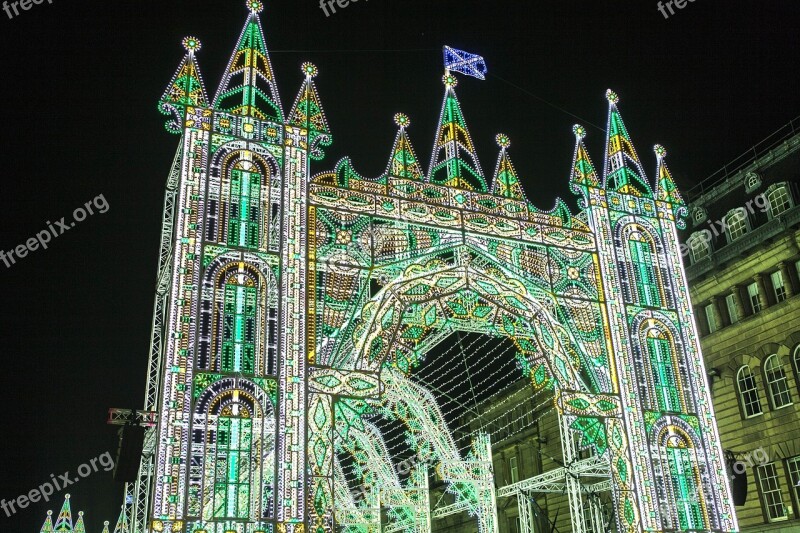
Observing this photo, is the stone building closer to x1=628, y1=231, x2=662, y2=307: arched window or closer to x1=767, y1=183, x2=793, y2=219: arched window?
x1=767, y1=183, x2=793, y2=219: arched window

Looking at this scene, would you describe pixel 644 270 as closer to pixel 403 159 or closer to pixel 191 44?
pixel 403 159

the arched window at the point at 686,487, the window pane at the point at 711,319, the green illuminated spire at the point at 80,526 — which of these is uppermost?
the window pane at the point at 711,319

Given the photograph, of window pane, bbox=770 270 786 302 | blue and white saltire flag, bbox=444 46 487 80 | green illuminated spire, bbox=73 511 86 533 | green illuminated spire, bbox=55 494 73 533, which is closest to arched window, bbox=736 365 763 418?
window pane, bbox=770 270 786 302

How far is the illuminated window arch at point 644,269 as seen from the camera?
20250mm

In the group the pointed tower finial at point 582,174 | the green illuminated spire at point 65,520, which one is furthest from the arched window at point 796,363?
the green illuminated spire at point 65,520

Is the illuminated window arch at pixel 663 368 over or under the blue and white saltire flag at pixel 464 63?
under

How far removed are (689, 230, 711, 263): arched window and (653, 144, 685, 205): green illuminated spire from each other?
8383 mm

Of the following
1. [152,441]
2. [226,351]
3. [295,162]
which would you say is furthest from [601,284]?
[152,441]

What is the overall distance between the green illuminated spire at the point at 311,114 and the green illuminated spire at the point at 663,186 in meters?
8.91

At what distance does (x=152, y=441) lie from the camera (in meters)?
15.9

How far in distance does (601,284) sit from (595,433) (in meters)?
3.54

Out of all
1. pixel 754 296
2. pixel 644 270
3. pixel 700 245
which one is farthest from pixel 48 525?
pixel 754 296

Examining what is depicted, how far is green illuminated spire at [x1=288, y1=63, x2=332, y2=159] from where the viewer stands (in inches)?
724

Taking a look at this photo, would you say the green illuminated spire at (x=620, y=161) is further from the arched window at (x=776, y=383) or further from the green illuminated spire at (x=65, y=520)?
the green illuminated spire at (x=65, y=520)
